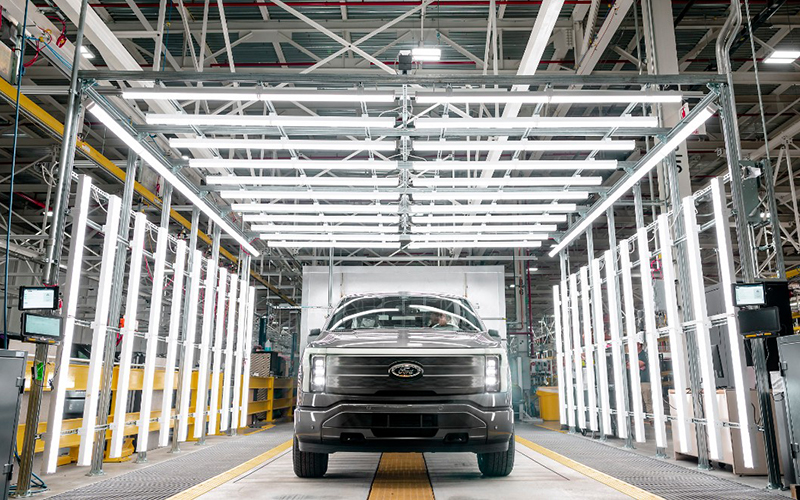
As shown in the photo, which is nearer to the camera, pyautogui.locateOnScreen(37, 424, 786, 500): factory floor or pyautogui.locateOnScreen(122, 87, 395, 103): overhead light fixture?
pyautogui.locateOnScreen(37, 424, 786, 500): factory floor

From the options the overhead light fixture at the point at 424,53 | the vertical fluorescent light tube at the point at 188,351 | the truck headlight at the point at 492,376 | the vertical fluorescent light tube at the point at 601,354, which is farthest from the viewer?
the vertical fluorescent light tube at the point at 601,354

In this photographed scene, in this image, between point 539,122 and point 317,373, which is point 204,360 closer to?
point 317,373

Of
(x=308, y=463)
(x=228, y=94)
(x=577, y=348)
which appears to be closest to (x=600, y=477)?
(x=308, y=463)

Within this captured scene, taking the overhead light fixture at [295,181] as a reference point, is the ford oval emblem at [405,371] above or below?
below

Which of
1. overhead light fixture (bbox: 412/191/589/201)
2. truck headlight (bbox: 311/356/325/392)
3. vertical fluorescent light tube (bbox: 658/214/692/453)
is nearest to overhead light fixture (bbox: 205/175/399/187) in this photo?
overhead light fixture (bbox: 412/191/589/201)

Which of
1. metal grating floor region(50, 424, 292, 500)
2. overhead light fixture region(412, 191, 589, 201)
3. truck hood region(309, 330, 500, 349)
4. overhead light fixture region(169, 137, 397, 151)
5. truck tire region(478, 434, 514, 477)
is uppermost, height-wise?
overhead light fixture region(169, 137, 397, 151)

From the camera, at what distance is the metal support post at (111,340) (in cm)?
579

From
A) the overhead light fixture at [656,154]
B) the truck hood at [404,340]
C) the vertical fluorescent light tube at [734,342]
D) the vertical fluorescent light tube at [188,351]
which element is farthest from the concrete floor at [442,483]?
the overhead light fixture at [656,154]

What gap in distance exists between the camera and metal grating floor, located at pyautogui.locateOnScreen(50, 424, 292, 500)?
4.59 metres

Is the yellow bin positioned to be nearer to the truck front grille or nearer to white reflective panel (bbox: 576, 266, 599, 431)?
white reflective panel (bbox: 576, 266, 599, 431)

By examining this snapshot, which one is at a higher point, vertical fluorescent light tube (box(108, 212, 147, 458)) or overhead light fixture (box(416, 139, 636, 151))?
overhead light fixture (box(416, 139, 636, 151))

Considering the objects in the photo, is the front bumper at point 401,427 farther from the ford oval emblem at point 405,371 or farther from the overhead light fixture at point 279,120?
the overhead light fixture at point 279,120

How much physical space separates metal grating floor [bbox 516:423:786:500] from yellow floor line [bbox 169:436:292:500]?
3.37 metres

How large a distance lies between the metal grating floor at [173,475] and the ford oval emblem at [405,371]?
1.88m
